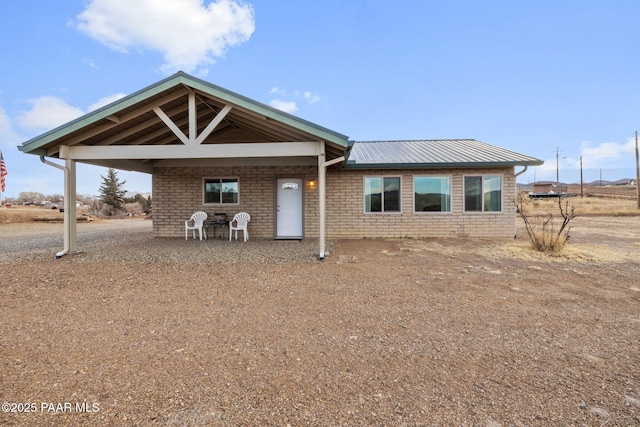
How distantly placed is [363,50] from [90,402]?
1857cm

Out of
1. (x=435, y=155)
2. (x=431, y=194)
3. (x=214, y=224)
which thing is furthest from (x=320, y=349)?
(x=435, y=155)

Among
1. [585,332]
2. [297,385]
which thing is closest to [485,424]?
[297,385]

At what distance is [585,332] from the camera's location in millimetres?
2920

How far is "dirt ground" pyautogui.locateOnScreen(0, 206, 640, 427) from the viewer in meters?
1.83

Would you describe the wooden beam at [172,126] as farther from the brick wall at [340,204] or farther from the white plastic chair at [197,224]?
the white plastic chair at [197,224]

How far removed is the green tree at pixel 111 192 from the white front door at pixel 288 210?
66.5ft

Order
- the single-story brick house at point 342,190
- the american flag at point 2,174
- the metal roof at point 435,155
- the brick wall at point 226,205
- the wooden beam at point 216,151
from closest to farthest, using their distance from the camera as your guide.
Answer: the wooden beam at point 216,151 < the metal roof at point 435,155 < the single-story brick house at point 342,190 < the brick wall at point 226,205 < the american flag at point 2,174

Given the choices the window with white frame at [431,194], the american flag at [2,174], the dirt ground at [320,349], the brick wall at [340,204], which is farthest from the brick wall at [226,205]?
the american flag at [2,174]

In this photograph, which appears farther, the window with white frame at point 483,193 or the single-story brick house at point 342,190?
the window with white frame at point 483,193

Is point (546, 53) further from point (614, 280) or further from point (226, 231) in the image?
point (226, 231)

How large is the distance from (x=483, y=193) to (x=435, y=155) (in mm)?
2007

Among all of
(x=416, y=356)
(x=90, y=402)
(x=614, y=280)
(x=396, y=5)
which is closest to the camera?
(x=90, y=402)

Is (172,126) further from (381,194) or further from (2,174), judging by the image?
(2,174)

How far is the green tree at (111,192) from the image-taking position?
77.5 ft
